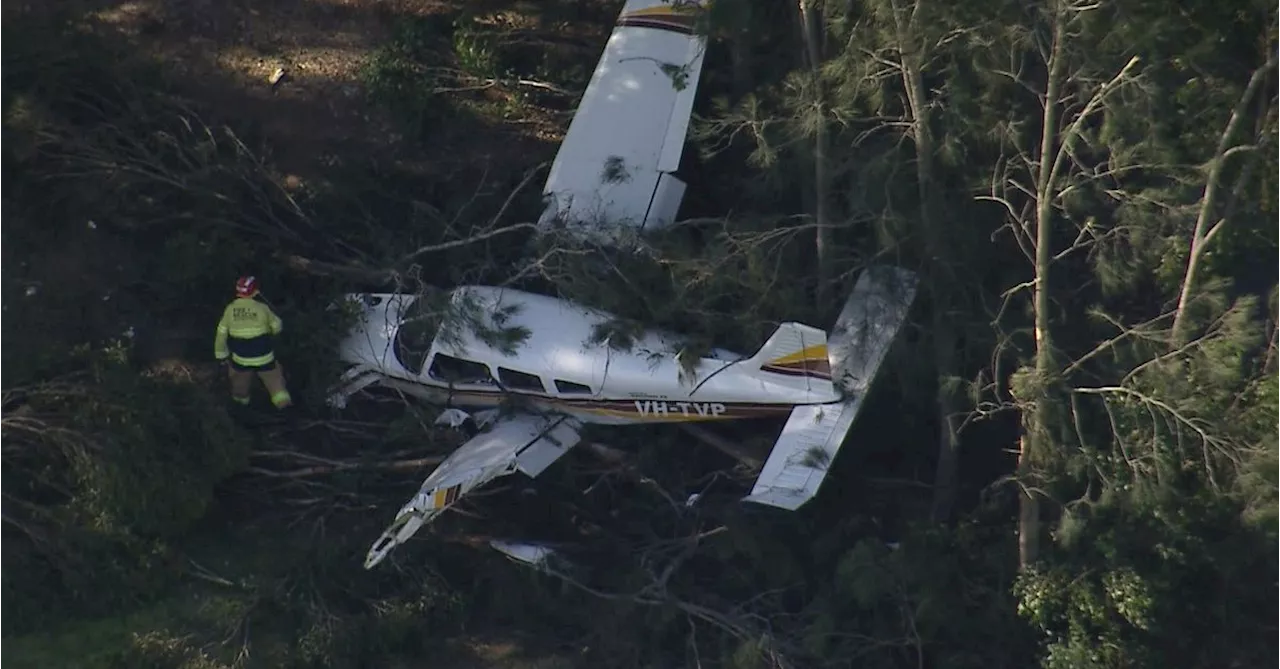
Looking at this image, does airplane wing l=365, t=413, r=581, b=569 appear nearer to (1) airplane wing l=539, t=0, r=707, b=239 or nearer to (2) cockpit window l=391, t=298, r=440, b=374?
(2) cockpit window l=391, t=298, r=440, b=374

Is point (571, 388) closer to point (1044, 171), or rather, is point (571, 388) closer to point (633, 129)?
point (633, 129)

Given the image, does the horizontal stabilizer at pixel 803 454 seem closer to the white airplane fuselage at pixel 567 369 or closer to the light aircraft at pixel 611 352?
the light aircraft at pixel 611 352

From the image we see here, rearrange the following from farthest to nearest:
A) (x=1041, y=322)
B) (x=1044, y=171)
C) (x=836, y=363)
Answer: (x=836, y=363)
(x=1041, y=322)
(x=1044, y=171)

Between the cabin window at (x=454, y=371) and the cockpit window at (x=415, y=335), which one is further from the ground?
the cockpit window at (x=415, y=335)

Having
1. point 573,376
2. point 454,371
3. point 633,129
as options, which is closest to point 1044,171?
point 573,376

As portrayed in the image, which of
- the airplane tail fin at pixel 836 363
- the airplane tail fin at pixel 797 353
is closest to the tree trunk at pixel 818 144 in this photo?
the airplane tail fin at pixel 836 363

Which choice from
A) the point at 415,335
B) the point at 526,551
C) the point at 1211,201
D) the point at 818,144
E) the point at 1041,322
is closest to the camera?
the point at 1211,201

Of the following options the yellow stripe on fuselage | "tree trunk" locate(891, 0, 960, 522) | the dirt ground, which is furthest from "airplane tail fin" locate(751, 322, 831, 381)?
the dirt ground
